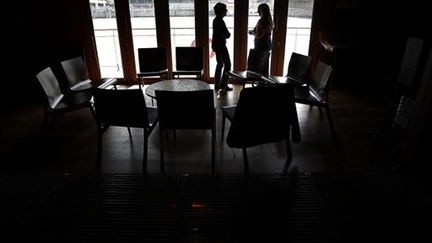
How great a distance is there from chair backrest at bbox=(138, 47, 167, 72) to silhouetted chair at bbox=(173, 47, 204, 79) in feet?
0.76

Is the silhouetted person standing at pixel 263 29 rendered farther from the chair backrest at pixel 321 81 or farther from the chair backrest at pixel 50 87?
the chair backrest at pixel 50 87

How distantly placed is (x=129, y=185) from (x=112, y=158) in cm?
52

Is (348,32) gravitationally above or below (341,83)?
above

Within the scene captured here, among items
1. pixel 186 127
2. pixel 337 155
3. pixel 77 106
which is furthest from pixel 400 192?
pixel 77 106

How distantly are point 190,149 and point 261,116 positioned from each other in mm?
894

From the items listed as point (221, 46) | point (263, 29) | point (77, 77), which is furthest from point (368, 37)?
point (77, 77)

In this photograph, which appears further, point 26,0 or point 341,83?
point 341,83

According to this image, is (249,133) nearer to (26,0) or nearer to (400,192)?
(400,192)

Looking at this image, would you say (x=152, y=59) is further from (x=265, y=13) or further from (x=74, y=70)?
(x=265, y=13)

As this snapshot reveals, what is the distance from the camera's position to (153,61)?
428cm

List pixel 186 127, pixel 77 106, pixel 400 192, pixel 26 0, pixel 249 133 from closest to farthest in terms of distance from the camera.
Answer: pixel 400 192
pixel 249 133
pixel 186 127
pixel 77 106
pixel 26 0

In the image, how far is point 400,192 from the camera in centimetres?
206

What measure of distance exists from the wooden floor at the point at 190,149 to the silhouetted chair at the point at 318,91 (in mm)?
322

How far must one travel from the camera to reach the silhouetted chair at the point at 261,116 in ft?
6.86
